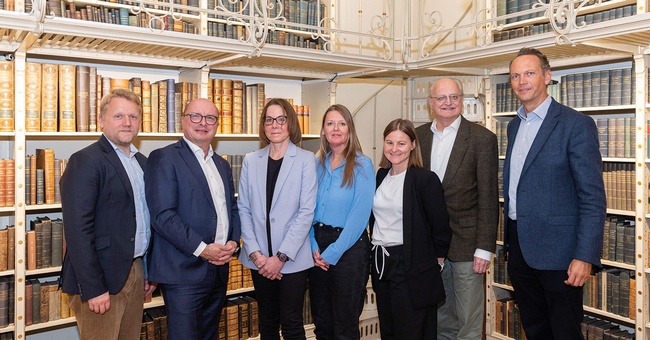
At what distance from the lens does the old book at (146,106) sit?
3.40m

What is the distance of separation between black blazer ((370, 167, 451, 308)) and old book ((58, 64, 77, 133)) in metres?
1.97

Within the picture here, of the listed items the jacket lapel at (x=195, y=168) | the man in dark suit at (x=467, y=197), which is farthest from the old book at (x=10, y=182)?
the man in dark suit at (x=467, y=197)

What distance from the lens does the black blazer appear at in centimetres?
255

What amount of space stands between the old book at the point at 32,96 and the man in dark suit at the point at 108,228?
776mm

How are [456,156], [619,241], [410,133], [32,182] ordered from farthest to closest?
1. [619,241]
2. [32,182]
3. [456,156]
4. [410,133]

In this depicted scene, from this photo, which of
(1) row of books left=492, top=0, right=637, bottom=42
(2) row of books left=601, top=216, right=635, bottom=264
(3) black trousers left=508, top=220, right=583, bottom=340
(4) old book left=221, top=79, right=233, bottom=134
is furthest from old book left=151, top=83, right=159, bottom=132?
(2) row of books left=601, top=216, right=635, bottom=264

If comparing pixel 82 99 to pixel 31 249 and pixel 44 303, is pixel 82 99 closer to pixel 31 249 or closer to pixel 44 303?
pixel 31 249

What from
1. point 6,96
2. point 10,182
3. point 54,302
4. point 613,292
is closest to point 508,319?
point 613,292

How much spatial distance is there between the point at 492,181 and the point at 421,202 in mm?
447

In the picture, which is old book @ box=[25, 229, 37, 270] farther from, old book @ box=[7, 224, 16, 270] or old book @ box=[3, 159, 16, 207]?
old book @ box=[3, 159, 16, 207]

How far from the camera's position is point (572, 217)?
2.25m

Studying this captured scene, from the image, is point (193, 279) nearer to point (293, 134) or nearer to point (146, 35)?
point (293, 134)

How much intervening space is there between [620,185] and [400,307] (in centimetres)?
180

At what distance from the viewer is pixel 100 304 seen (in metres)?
2.27
